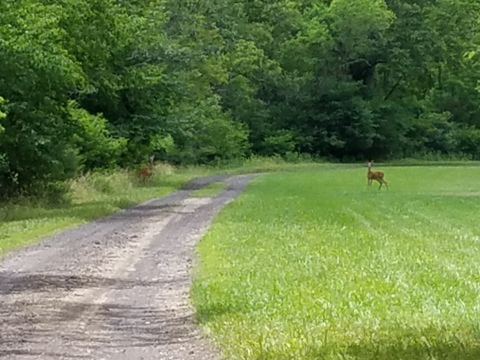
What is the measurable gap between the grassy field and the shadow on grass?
5.32m

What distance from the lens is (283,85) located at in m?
75.3

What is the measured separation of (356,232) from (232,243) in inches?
132

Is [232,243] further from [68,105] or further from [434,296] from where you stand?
[68,105]

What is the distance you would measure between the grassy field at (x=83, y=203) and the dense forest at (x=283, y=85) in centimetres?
107

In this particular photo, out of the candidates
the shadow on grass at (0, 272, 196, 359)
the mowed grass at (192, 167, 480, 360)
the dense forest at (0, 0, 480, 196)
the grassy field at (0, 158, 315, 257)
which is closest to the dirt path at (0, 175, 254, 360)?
the shadow on grass at (0, 272, 196, 359)

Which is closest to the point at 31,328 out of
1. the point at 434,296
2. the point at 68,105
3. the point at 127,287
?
the point at 127,287

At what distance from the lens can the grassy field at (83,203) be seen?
20.5 metres

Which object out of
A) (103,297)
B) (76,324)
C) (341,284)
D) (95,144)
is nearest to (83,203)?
(95,144)

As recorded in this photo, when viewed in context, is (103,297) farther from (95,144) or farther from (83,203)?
(95,144)

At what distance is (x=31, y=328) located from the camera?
9703 mm

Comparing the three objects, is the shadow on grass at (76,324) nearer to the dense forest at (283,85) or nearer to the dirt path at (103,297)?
the dirt path at (103,297)

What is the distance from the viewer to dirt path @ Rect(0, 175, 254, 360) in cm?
874

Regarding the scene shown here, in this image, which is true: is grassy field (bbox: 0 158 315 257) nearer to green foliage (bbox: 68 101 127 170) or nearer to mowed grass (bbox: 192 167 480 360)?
green foliage (bbox: 68 101 127 170)

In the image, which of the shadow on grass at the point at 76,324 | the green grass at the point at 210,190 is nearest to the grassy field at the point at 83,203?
the green grass at the point at 210,190
